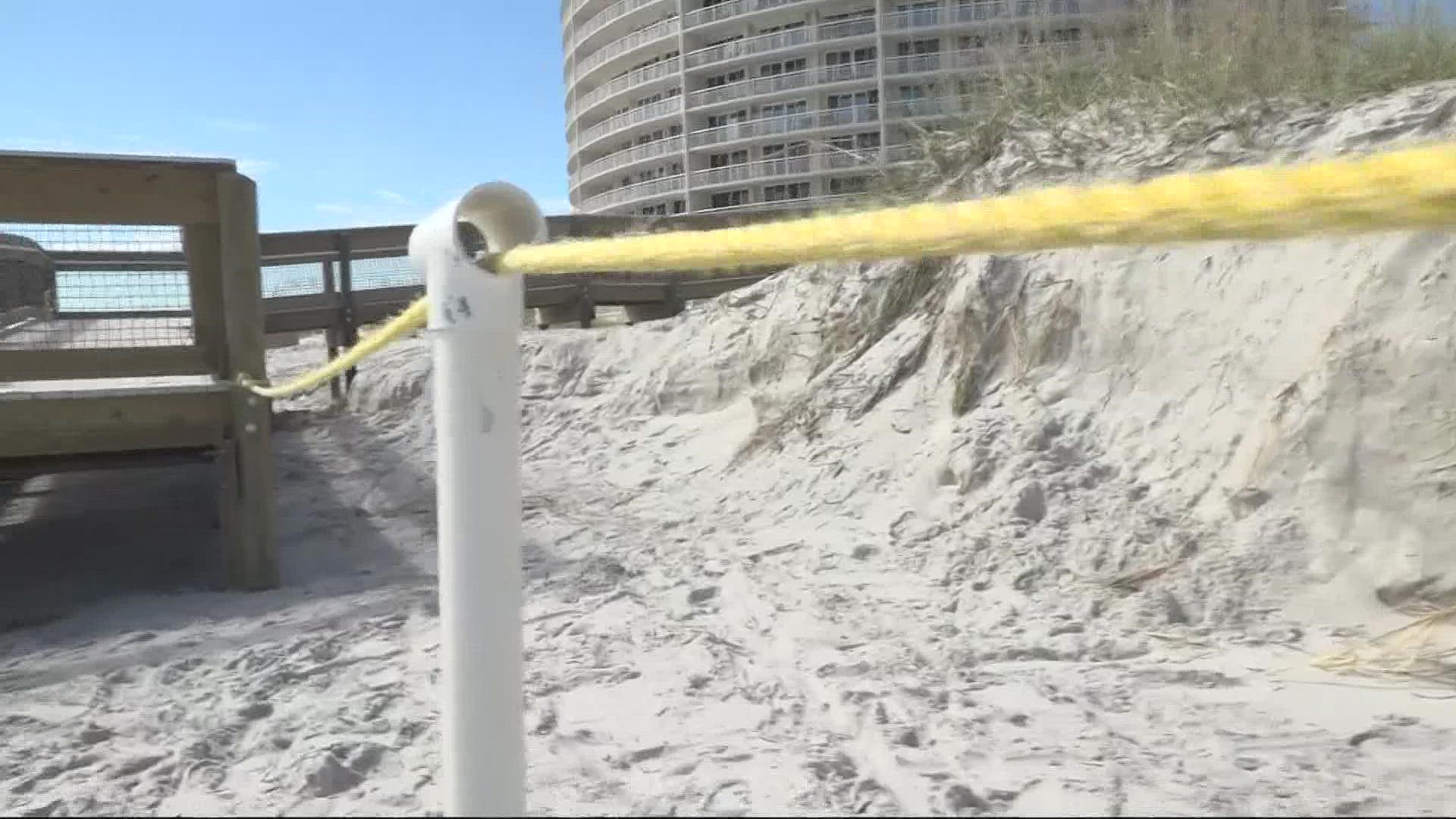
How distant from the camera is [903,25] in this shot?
43406mm

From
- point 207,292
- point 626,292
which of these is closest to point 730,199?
point 626,292

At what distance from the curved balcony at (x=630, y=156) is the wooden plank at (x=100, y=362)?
44390mm

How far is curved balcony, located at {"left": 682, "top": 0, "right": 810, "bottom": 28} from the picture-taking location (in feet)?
154

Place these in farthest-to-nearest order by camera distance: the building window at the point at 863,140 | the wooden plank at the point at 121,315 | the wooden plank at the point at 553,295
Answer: the building window at the point at 863,140 → the wooden plank at the point at 553,295 → the wooden plank at the point at 121,315

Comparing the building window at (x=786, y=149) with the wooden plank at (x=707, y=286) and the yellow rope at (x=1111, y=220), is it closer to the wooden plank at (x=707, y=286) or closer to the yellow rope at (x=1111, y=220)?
the wooden plank at (x=707, y=286)

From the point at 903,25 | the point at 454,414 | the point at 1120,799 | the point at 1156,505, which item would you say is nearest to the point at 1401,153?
the point at 454,414

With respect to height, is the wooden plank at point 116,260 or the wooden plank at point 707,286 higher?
the wooden plank at point 116,260

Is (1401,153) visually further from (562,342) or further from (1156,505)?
(562,342)

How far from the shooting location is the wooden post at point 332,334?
9.32 m

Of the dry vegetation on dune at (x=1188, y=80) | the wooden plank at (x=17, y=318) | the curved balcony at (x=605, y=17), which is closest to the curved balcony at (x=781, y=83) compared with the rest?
the curved balcony at (x=605, y=17)

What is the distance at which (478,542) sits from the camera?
166cm

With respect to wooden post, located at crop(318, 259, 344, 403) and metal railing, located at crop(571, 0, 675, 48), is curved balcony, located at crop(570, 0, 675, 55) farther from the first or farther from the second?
wooden post, located at crop(318, 259, 344, 403)

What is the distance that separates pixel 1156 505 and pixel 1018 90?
12.1 feet

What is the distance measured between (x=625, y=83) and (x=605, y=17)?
5425mm
